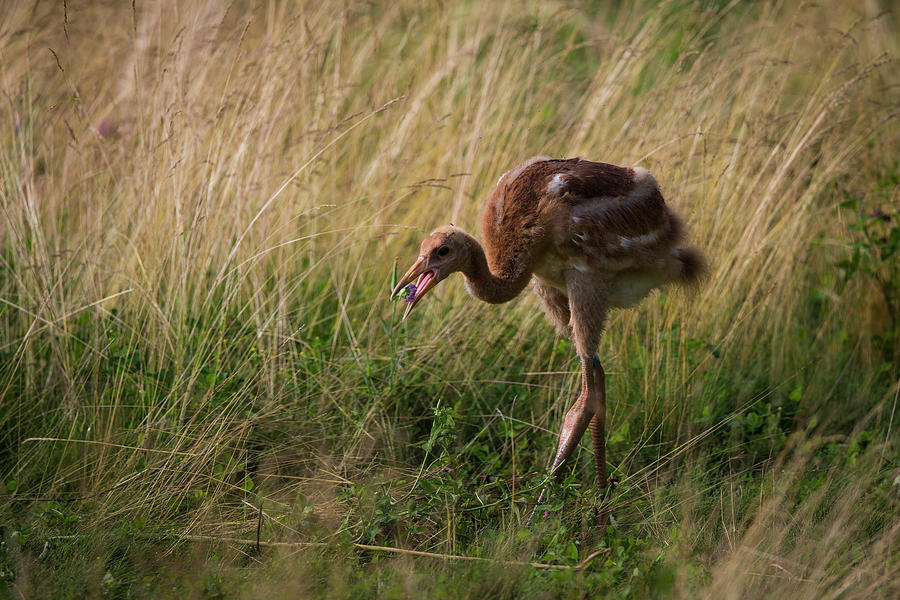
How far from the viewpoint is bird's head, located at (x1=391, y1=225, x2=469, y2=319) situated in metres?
3.66

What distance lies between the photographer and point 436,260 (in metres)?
3.70

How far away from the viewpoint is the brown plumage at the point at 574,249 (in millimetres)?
3705

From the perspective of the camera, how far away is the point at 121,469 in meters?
3.70

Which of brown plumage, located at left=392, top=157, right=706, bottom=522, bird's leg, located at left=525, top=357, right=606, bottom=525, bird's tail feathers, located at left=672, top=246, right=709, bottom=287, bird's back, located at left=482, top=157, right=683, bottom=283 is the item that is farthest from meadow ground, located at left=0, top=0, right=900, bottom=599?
bird's back, located at left=482, top=157, right=683, bottom=283

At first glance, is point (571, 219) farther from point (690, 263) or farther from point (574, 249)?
point (690, 263)

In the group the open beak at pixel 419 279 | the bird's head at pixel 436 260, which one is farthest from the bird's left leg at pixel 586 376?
the open beak at pixel 419 279

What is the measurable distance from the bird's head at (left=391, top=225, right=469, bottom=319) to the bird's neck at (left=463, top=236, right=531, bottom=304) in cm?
6

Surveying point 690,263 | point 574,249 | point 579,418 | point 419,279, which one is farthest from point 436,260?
point 690,263

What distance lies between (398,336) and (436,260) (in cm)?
72

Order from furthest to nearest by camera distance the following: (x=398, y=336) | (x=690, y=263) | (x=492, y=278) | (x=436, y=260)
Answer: (x=398, y=336), (x=690, y=263), (x=492, y=278), (x=436, y=260)

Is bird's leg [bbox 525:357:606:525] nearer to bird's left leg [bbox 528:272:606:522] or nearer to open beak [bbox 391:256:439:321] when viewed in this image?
bird's left leg [bbox 528:272:606:522]

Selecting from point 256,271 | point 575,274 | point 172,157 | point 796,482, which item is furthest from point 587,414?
point 172,157

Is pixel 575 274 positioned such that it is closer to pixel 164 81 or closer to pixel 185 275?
pixel 185 275

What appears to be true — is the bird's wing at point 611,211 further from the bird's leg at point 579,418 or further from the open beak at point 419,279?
the open beak at point 419,279
